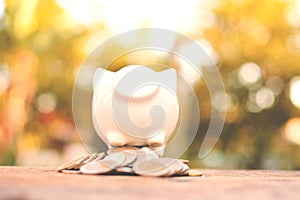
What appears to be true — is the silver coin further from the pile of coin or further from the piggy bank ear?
the piggy bank ear

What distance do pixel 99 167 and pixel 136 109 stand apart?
0.56 ft

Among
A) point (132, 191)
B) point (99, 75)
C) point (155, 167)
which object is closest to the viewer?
point (132, 191)

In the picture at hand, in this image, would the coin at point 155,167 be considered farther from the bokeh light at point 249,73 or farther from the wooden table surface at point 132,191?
the bokeh light at point 249,73

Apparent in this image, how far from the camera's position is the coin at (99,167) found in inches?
47.7

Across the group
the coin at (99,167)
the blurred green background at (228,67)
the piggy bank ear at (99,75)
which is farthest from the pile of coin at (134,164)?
the blurred green background at (228,67)

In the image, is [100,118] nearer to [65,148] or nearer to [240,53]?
[240,53]

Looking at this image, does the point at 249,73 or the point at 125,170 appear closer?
the point at 125,170

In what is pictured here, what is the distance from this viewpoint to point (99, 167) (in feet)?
4.03

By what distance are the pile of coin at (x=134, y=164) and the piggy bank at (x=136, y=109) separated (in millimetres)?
25

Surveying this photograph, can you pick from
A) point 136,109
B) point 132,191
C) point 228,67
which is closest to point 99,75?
point 136,109

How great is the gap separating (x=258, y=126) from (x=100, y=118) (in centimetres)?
405

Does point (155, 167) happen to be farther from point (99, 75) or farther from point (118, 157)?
point (99, 75)

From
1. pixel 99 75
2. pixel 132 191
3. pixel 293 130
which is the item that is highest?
pixel 99 75

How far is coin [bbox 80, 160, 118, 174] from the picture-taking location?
121 cm
